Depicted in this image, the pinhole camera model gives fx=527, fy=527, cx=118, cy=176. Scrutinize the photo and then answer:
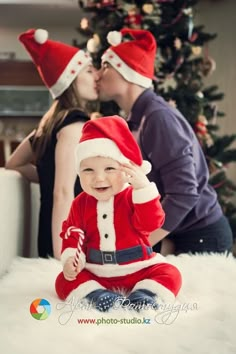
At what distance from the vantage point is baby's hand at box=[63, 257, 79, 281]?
41.4 inches

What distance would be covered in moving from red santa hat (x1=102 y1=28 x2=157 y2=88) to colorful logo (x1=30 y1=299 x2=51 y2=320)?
0.94 m

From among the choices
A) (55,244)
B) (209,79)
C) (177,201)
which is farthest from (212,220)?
(209,79)

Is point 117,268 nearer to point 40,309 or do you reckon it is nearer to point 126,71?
point 40,309

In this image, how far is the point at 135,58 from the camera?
5.74ft

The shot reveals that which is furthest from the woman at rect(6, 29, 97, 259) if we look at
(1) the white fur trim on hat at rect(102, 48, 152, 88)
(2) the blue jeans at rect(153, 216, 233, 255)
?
(2) the blue jeans at rect(153, 216, 233, 255)

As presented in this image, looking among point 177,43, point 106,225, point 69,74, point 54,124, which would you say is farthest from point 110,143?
point 177,43

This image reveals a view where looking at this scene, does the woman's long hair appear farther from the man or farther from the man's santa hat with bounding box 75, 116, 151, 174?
the man's santa hat with bounding box 75, 116, 151, 174

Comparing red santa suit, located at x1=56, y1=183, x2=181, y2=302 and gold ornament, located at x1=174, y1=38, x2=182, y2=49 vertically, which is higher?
red santa suit, located at x1=56, y1=183, x2=181, y2=302

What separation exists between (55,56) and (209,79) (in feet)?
7.56

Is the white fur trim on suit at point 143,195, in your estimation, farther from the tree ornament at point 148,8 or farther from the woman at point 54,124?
the tree ornament at point 148,8

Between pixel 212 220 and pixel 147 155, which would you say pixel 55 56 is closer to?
pixel 147 155

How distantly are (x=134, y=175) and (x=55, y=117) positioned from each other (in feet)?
2.57

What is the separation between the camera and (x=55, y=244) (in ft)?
5.05

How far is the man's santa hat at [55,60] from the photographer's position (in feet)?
5.90
